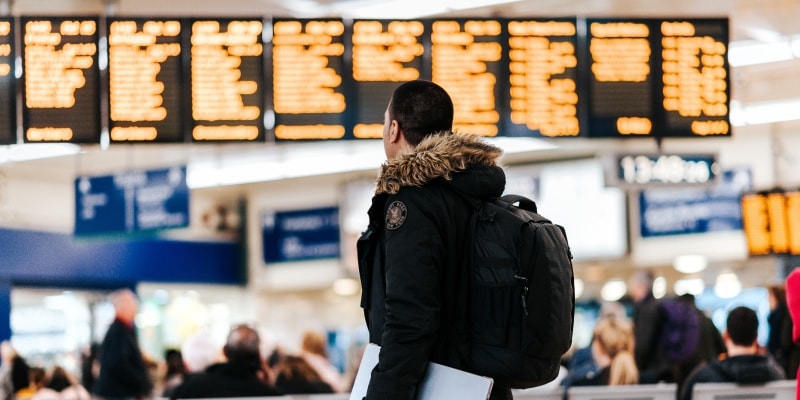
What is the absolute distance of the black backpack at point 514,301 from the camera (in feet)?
9.64

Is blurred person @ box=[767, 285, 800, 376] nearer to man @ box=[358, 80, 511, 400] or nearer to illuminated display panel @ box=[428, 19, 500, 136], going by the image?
illuminated display panel @ box=[428, 19, 500, 136]

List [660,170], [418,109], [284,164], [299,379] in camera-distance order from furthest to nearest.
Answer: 1. [284,164]
2. [660,170]
3. [299,379]
4. [418,109]

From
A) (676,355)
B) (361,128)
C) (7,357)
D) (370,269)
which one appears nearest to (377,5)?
(361,128)

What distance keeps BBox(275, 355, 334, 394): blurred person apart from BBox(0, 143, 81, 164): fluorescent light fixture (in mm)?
7519

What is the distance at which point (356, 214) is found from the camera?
682 inches

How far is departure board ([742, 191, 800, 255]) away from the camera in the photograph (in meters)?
13.0

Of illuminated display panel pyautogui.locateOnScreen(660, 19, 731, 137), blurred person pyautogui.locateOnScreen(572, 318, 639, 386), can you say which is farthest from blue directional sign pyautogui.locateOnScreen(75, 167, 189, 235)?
illuminated display panel pyautogui.locateOnScreen(660, 19, 731, 137)

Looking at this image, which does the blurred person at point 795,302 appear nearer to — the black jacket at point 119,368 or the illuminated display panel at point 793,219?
the black jacket at point 119,368

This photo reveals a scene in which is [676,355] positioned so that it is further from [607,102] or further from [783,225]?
[783,225]

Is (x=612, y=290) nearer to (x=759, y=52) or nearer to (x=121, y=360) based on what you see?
(x=759, y=52)

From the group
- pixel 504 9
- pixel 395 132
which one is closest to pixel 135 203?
pixel 504 9

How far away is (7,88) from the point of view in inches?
299

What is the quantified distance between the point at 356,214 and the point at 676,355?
26.0 feet

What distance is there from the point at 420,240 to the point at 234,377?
433 cm
